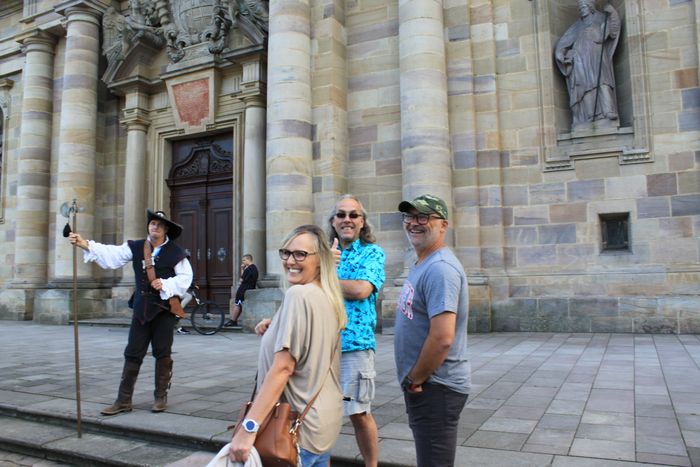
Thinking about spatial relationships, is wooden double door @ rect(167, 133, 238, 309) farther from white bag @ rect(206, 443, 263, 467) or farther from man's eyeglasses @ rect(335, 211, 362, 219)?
white bag @ rect(206, 443, 263, 467)

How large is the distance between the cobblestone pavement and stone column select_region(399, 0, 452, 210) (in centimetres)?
293

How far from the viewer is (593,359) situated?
7145 mm

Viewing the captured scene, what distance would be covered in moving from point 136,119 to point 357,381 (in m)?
13.5

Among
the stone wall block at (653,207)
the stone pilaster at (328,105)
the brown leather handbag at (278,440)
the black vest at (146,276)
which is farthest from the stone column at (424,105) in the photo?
the brown leather handbag at (278,440)

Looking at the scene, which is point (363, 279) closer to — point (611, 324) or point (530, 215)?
point (611, 324)

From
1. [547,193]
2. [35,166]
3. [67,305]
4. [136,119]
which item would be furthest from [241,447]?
[35,166]

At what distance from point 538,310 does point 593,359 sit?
3153 mm

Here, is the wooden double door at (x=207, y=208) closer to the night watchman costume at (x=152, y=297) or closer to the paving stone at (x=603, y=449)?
the night watchman costume at (x=152, y=297)

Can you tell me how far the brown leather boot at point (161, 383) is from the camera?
504 cm

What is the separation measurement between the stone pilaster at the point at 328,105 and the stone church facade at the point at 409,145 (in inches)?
1.6

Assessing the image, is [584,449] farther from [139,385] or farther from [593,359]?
[139,385]

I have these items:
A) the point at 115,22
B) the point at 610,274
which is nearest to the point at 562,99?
the point at 610,274

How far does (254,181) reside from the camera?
12727 mm

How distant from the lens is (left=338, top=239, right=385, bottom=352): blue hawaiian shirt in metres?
3.24
